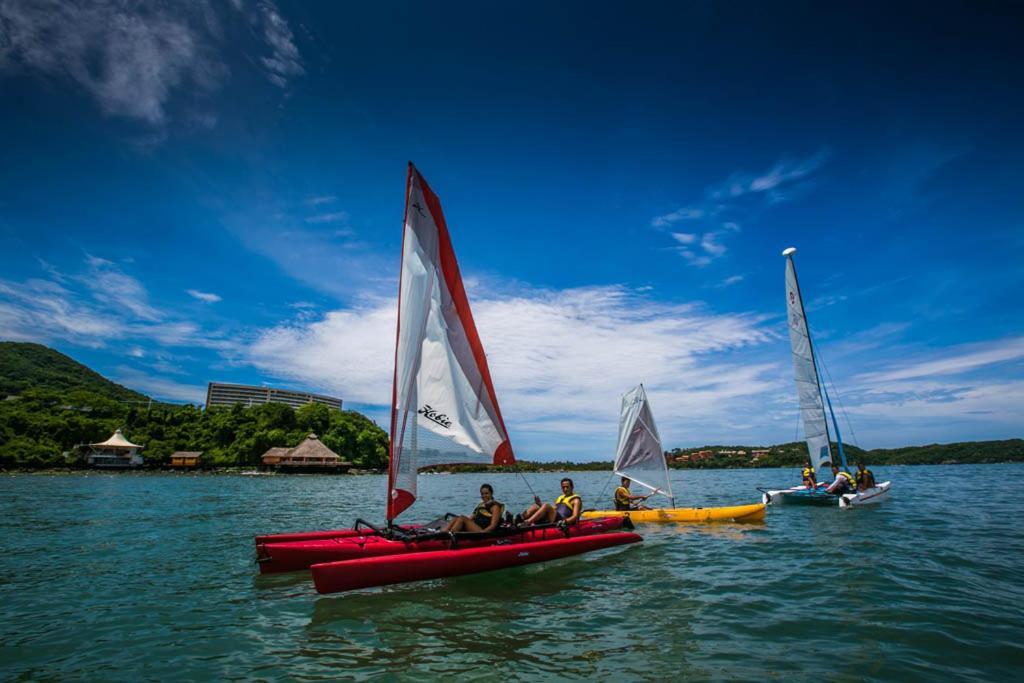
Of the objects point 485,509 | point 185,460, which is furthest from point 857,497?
point 185,460

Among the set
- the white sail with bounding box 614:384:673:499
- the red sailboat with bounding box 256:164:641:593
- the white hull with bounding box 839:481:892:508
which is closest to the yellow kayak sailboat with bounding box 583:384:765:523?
the white sail with bounding box 614:384:673:499

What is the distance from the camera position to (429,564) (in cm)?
990

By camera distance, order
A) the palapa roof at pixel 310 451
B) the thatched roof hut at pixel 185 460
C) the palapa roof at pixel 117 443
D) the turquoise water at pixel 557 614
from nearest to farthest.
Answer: the turquoise water at pixel 557 614
the palapa roof at pixel 117 443
the thatched roof hut at pixel 185 460
the palapa roof at pixel 310 451

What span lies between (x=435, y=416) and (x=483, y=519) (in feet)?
10.4

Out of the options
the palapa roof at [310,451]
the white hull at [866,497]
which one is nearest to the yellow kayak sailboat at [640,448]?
the white hull at [866,497]

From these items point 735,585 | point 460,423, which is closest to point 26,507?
point 460,423

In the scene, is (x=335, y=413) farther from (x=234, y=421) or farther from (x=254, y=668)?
(x=254, y=668)

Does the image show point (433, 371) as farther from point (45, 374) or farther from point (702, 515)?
point (45, 374)

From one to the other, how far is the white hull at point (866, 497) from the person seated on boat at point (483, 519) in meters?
18.0

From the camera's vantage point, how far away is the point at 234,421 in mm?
86562

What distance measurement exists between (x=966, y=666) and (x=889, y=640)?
3.09 feet

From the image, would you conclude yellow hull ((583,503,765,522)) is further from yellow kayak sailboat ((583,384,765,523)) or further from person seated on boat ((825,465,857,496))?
person seated on boat ((825,465,857,496))

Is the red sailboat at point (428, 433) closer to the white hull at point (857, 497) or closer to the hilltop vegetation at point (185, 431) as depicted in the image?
the white hull at point (857, 497)

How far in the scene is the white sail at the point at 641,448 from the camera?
20.3 meters
